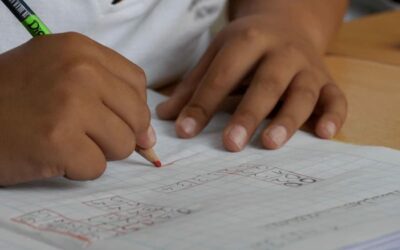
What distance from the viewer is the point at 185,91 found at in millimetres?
712

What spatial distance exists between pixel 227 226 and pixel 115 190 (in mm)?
108

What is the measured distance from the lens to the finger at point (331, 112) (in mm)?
633

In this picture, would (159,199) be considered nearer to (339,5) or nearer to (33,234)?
(33,234)

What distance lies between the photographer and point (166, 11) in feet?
2.68

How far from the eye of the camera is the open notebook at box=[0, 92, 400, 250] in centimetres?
41

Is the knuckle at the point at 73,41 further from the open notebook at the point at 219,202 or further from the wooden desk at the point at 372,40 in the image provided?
the wooden desk at the point at 372,40

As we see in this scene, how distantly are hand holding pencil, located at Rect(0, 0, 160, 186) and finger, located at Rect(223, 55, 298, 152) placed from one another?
0.29ft

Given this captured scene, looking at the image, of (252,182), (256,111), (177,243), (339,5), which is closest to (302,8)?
(339,5)

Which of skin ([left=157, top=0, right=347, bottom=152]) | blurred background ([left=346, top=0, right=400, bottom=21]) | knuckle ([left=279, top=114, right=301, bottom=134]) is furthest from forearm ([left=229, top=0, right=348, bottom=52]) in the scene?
blurred background ([left=346, top=0, right=400, bottom=21])

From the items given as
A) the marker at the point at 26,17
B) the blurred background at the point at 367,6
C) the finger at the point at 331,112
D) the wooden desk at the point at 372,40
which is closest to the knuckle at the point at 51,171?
the marker at the point at 26,17

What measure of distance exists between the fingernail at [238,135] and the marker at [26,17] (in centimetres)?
16

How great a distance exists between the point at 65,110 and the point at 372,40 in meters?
0.57

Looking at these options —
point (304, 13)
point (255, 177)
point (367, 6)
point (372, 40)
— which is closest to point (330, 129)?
point (255, 177)

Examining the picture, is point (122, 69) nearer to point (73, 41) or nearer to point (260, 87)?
point (73, 41)
